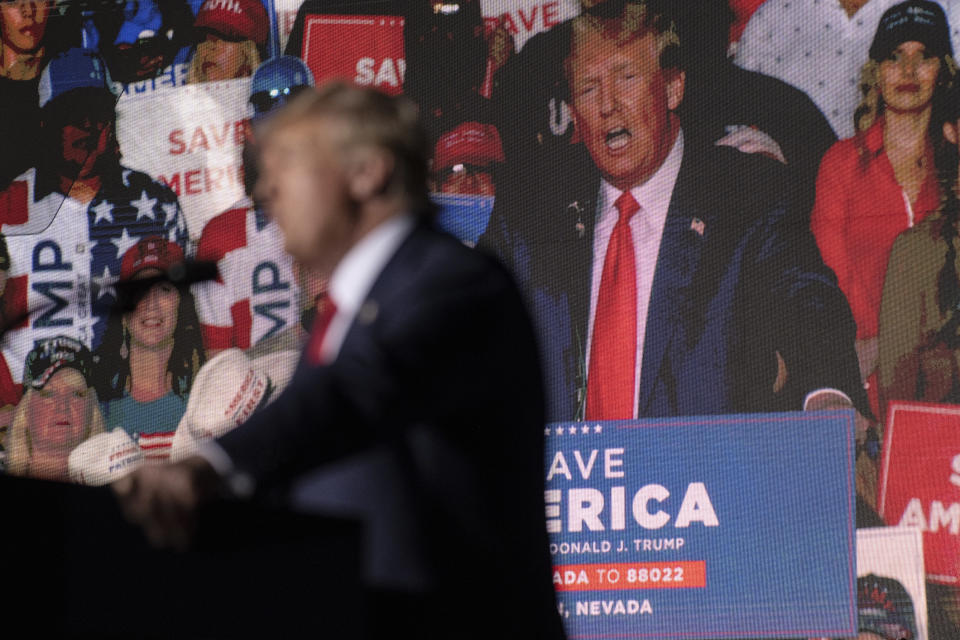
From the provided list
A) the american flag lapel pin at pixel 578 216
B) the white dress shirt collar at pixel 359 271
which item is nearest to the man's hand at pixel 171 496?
the white dress shirt collar at pixel 359 271

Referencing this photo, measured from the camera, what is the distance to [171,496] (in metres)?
1.01

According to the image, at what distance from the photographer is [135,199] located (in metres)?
4.22

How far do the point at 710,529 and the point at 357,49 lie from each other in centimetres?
204

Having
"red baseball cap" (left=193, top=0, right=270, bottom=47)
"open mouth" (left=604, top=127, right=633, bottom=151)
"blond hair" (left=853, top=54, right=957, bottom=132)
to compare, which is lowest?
"open mouth" (left=604, top=127, right=633, bottom=151)

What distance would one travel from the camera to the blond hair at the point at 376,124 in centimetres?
121

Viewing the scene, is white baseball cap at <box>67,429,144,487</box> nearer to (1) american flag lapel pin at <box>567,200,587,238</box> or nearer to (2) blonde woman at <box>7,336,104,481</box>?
(2) blonde woman at <box>7,336,104,481</box>

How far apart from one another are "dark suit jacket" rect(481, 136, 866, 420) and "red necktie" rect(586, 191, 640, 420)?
0.04 meters

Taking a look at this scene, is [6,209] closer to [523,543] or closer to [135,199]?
[135,199]

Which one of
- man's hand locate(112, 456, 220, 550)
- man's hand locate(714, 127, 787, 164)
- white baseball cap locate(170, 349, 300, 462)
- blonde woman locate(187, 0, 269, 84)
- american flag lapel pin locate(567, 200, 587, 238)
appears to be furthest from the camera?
blonde woman locate(187, 0, 269, 84)

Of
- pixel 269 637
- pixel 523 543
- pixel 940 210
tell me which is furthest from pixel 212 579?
pixel 940 210

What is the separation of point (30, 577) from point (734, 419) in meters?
2.87

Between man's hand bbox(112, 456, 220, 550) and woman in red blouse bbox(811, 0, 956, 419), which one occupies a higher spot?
woman in red blouse bbox(811, 0, 956, 419)

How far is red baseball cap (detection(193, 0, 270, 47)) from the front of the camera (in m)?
4.19

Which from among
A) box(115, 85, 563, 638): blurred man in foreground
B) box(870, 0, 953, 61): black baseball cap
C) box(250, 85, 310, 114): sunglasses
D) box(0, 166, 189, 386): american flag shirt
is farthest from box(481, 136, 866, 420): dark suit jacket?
box(115, 85, 563, 638): blurred man in foreground
